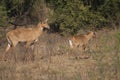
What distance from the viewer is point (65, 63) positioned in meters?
12.3

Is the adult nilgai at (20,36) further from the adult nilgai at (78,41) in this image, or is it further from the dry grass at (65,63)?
the adult nilgai at (78,41)

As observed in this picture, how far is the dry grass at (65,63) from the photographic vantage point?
30.2ft

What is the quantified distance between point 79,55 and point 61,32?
→ 626cm

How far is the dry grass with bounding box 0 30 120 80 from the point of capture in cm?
920

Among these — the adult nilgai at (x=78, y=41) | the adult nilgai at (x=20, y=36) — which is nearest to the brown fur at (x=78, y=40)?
the adult nilgai at (x=78, y=41)

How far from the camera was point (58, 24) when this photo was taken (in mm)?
20406

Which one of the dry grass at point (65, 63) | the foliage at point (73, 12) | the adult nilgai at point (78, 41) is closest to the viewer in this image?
the dry grass at point (65, 63)

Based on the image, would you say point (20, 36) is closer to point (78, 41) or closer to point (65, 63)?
point (78, 41)

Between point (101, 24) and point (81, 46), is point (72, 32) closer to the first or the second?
point (101, 24)

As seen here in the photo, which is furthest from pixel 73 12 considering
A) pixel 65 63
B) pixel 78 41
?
pixel 65 63

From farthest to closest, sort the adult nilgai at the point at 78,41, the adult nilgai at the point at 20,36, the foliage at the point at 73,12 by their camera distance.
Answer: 1. the foliage at the point at 73,12
2. the adult nilgai at the point at 20,36
3. the adult nilgai at the point at 78,41

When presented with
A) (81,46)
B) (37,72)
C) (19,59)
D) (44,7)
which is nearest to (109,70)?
(37,72)

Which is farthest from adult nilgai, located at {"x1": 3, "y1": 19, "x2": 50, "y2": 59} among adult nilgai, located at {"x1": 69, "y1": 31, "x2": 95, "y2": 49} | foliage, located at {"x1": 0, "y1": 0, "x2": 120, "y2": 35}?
foliage, located at {"x1": 0, "y1": 0, "x2": 120, "y2": 35}

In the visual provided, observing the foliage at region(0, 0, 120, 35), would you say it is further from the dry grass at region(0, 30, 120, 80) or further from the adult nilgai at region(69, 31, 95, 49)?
the adult nilgai at region(69, 31, 95, 49)
